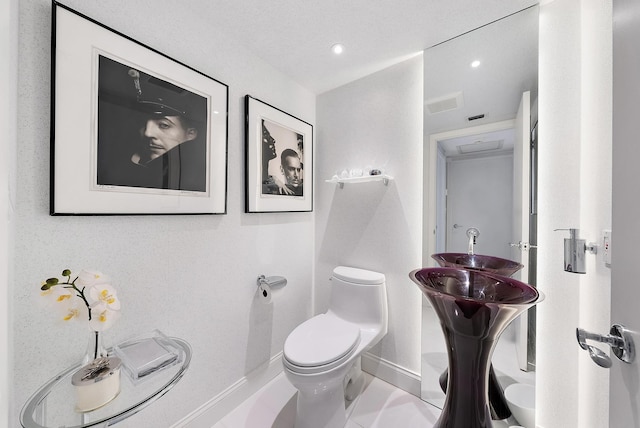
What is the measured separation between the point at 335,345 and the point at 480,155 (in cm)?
140

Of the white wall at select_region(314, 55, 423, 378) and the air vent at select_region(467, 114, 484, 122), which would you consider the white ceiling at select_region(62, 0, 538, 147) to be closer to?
the air vent at select_region(467, 114, 484, 122)

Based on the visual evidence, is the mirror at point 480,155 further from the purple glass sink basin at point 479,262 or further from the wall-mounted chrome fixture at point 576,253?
the wall-mounted chrome fixture at point 576,253

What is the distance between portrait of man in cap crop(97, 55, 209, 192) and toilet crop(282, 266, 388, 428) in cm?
104

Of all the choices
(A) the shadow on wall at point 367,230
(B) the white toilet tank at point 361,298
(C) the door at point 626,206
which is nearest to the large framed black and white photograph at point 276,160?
(A) the shadow on wall at point 367,230

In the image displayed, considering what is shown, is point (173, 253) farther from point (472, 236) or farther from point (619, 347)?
point (472, 236)

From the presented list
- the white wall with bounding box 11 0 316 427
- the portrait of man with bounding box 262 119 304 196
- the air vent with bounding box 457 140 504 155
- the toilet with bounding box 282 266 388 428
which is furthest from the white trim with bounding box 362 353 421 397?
the air vent with bounding box 457 140 504 155

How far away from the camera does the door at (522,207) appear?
1293 mm

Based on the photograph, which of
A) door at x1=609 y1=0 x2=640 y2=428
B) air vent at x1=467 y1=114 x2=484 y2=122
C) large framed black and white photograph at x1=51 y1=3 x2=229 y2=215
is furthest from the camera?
air vent at x1=467 y1=114 x2=484 y2=122

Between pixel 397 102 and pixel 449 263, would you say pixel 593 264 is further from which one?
pixel 397 102

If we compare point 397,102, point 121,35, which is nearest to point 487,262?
point 397,102

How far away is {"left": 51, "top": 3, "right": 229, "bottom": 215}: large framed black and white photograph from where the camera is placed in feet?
2.97

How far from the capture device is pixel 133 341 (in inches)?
42.0

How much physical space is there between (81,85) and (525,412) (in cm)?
254

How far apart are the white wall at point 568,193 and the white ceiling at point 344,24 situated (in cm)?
28
